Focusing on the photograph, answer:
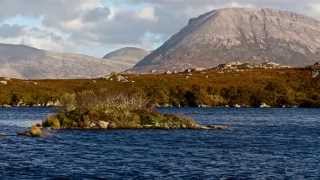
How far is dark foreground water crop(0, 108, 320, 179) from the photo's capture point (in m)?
52.6

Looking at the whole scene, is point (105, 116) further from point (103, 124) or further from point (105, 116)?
point (103, 124)

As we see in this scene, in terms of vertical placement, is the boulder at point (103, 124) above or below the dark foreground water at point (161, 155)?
above

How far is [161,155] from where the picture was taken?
6775 cm

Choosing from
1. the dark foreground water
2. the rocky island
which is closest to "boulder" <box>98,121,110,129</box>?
the rocky island

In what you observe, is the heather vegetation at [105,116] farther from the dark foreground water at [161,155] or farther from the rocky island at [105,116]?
the dark foreground water at [161,155]

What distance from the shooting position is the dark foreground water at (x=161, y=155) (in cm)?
5256

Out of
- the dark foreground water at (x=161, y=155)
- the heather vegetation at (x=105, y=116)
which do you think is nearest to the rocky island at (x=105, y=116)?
the heather vegetation at (x=105, y=116)

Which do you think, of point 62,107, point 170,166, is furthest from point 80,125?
point 170,166

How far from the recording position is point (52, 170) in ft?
177

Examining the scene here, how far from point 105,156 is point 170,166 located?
10.3 metres

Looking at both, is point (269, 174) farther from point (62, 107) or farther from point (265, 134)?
point (62, 107)

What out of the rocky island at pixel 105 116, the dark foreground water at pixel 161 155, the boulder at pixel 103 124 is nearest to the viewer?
the dark foreground water at pixel 161 155

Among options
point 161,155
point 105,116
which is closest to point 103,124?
point 105,116

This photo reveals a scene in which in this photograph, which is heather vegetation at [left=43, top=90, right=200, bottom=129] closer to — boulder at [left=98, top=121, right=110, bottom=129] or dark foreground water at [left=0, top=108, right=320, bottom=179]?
boulder at [left=98, top=121, right=110, bottom=129]
